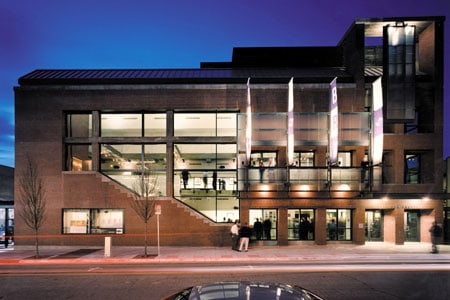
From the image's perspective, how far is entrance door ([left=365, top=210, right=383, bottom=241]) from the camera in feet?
76.4

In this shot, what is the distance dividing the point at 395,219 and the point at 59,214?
23439 mm

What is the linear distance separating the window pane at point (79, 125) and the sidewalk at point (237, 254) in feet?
26.5

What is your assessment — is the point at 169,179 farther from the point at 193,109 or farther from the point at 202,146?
the point at 193,109

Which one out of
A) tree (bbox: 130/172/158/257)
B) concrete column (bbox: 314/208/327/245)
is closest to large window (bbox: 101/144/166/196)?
tree (bbox: 130/172/158/257)

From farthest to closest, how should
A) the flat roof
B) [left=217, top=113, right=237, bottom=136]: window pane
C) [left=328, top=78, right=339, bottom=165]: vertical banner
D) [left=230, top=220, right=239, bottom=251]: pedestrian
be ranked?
[left=217, top=113, right=237, bottom=136]: window pane → the flat roof → [left=328, top=78, right=339, bottom=165]: vertical banner → [left=230, top=220, right=239, bottom=251]: pedestrian

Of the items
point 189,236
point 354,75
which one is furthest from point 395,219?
point 189,236

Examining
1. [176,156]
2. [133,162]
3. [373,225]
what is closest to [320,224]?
[373,225]

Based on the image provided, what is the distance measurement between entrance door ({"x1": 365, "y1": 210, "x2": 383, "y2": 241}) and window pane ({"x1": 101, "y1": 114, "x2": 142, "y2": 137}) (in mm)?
18251

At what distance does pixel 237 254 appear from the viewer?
18234mm

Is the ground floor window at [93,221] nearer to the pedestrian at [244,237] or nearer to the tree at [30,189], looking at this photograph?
the tree at [30,189]

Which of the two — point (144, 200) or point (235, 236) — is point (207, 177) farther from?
point (235, 236)

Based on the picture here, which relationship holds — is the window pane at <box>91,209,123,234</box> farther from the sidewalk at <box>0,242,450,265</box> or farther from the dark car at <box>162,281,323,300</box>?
the dark car at <box>162,281,323,300</box>

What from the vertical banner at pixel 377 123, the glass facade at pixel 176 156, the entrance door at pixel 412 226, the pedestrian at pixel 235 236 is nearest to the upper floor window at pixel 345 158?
the vertical banner at pixel 377 123

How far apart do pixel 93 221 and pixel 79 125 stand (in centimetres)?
723
